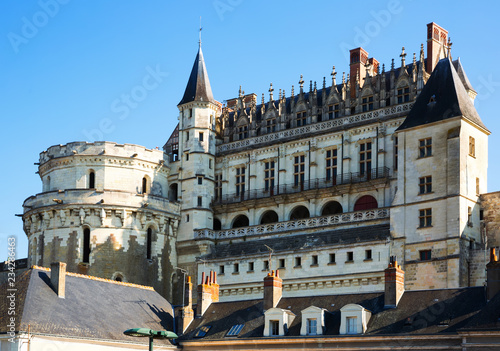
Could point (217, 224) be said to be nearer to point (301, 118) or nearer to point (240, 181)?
point (240, 181)

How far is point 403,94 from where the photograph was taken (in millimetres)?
51312

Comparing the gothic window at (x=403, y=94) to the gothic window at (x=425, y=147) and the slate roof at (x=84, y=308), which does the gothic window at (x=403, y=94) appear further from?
the slate roof at (x=84, y=308)

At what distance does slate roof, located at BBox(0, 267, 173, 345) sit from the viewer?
109 feet

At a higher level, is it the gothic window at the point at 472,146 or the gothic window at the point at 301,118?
the gothic window at the point at 301,118

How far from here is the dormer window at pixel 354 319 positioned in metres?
32.3

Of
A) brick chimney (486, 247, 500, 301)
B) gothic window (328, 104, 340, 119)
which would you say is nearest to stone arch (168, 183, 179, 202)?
gothic window (328, 104, 340, 119)

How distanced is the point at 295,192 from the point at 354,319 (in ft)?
71.7

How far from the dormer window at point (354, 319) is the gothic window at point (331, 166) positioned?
67.8 feet

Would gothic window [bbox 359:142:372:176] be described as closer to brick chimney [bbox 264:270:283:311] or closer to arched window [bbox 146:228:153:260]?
arched window [bbox 146:228:153:260]

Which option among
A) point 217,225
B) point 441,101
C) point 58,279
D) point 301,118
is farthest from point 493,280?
point 217,225

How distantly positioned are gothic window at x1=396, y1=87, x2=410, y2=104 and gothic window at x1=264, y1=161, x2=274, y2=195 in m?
9.06

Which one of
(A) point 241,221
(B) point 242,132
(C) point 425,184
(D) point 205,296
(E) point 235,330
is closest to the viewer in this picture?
(E) point 235,330

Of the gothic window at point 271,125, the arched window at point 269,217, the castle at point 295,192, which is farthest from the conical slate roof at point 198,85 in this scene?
the arched window at point 269,217

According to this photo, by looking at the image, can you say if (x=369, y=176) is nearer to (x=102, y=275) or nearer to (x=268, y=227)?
(x=268, y=227)
